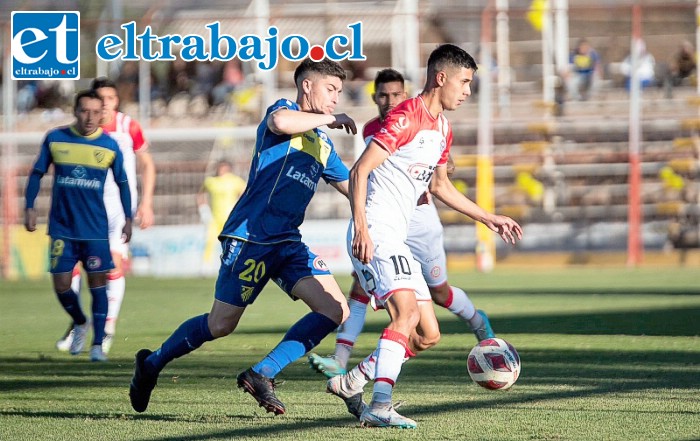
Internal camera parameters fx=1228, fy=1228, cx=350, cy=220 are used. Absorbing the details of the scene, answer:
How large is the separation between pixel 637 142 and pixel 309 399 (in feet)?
63.9

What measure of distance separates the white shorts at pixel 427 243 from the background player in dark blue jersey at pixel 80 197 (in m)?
2.49

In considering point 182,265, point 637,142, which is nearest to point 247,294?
point 182,265

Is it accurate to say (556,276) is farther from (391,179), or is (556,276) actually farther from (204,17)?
(391,179)

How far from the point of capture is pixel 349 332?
8430 mm

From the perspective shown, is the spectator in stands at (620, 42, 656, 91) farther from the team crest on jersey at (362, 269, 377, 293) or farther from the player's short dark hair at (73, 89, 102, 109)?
the team crest on jersey at (362, 269, 377, 293)

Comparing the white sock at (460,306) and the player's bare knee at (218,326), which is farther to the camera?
the white sock at (460,306)

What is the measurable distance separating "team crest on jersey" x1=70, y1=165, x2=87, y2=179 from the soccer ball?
4.25 meters

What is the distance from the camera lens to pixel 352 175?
6.55 meters

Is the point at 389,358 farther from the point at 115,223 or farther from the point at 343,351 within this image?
the point at 115,223

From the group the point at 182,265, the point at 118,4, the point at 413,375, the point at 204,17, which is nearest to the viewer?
the point at 413,375

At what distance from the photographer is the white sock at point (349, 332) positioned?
8.30 metres

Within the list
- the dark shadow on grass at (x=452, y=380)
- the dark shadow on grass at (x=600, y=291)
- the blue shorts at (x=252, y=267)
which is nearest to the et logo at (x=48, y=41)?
the dark shadow on grass at (x=600, y=291)

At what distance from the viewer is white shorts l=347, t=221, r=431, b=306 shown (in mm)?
6684

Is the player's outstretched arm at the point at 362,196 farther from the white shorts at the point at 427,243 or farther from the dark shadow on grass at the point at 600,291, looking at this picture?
the dark shadow on grass at the point at 600,291
